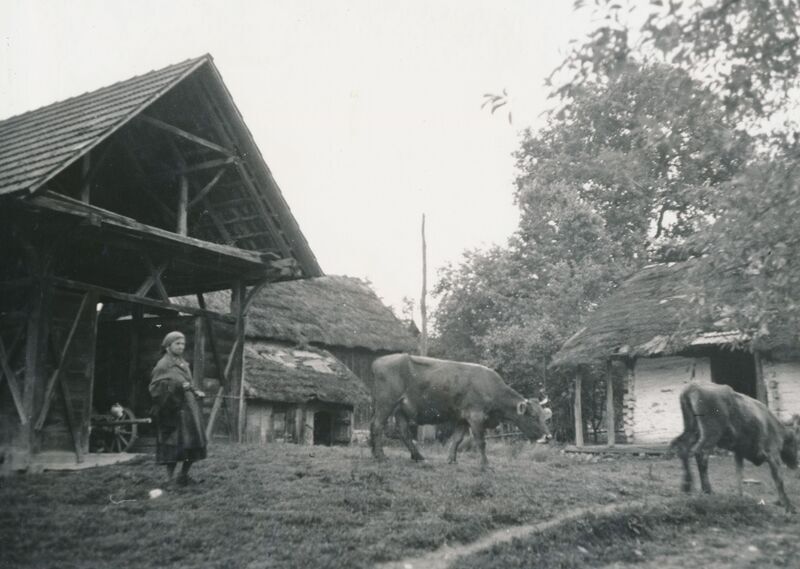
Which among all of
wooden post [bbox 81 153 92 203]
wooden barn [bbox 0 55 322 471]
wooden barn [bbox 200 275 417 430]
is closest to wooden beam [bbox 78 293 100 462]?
wooden barn [bbox 0 55 322 471]

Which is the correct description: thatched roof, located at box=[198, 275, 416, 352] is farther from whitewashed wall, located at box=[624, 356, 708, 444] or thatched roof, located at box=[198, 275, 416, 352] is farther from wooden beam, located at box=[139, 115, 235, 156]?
whitewashed wall, located at box=[624, 356, 708, 444]

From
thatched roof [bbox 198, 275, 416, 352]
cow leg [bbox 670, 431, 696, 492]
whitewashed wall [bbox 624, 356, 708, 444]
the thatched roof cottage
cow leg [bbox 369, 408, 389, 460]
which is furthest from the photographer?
thatched roof [bbox 198, 275, 416, 352]

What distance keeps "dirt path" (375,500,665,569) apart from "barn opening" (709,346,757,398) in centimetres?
1235

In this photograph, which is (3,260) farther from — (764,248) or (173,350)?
(764,248)

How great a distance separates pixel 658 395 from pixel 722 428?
10.0 metres

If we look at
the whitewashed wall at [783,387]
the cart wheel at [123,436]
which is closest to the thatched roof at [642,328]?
the whitewashed wall at [783,387]

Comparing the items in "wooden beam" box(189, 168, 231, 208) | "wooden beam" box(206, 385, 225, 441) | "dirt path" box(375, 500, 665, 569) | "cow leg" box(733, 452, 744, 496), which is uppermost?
"wooden beam" box(189, 168, 231, 208)

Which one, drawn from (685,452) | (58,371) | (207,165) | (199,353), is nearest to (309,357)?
(199,353)

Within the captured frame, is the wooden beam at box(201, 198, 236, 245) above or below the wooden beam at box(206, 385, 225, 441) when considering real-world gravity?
above

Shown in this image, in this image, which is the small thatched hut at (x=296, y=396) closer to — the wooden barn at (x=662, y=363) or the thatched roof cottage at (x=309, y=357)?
the thatched roof cottage at (x=309, y=357)

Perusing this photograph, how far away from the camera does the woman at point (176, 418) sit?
9.01 m

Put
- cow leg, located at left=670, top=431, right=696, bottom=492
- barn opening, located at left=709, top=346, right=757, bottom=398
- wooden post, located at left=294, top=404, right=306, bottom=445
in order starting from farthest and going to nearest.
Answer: wooden post, located at left=294, top=404, right=306, bottom=445 < barn opening, located at left=709, top=346, right=757, bottom=398 < cow leg, located at left=670, top=431, right=696, bottom=492

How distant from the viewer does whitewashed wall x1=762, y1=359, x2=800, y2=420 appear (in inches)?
722

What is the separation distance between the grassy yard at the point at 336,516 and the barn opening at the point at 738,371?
8.99m
